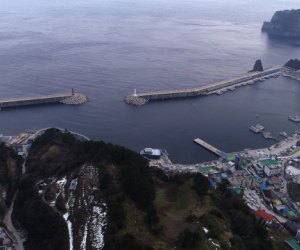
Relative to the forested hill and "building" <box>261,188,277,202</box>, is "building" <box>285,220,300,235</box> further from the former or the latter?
"building" <box>261,188,277,202</box>

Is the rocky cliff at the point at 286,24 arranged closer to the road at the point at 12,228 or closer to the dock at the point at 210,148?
the dock at the point at 210,148

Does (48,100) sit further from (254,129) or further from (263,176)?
(263,176)

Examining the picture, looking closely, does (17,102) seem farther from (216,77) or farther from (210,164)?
(216,77)

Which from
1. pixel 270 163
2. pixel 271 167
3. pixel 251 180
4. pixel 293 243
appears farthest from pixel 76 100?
pixel 293 243

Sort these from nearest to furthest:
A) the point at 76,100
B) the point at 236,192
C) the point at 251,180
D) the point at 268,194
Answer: the point at 236,192 < the point at 268,194 < the point at 251,180 < the point at 76,100

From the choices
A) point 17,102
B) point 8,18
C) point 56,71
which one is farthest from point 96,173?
point 8,18

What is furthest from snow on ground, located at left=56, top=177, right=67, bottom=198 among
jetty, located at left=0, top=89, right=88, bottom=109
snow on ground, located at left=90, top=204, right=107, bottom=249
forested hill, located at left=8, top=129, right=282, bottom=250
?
jetty, located at left=0, top=89, right=88, bottom=109

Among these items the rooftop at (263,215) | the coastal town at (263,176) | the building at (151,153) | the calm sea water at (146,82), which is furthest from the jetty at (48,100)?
the rooftop at (263,215)
